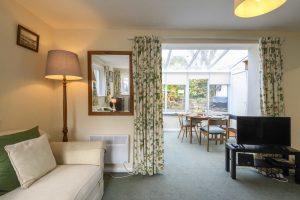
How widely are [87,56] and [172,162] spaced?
95.0 inches

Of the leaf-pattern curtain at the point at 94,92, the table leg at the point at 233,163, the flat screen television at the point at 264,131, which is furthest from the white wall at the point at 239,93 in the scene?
the leaf-pattern curtain at the point at 94,92

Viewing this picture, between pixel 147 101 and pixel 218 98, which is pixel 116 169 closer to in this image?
pixel 147 101

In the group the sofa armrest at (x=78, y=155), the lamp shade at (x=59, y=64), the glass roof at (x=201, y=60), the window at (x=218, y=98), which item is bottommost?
the sofa armrest at (x=78, y=155)

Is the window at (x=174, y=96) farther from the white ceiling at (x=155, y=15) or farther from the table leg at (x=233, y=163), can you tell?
the table leg at (x=233, y=163)

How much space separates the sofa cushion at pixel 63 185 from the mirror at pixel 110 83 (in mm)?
1134

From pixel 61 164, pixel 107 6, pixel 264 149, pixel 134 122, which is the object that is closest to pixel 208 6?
pixel 107 6

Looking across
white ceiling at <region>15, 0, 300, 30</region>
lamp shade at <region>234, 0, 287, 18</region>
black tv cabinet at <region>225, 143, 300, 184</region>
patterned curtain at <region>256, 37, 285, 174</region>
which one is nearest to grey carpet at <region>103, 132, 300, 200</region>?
black tv cabinet at <region>225, 143, 300, 184</region>

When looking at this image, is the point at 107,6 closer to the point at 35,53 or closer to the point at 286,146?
the point at 35,53

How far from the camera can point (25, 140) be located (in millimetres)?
1705

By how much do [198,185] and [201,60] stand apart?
14.4 feet

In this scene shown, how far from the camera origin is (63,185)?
60.4 inches

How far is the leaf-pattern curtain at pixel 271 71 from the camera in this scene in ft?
9.31

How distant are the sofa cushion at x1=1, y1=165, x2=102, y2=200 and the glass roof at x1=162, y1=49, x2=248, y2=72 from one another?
3.98 meters

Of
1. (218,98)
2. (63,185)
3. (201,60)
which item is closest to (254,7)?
(63,185)
